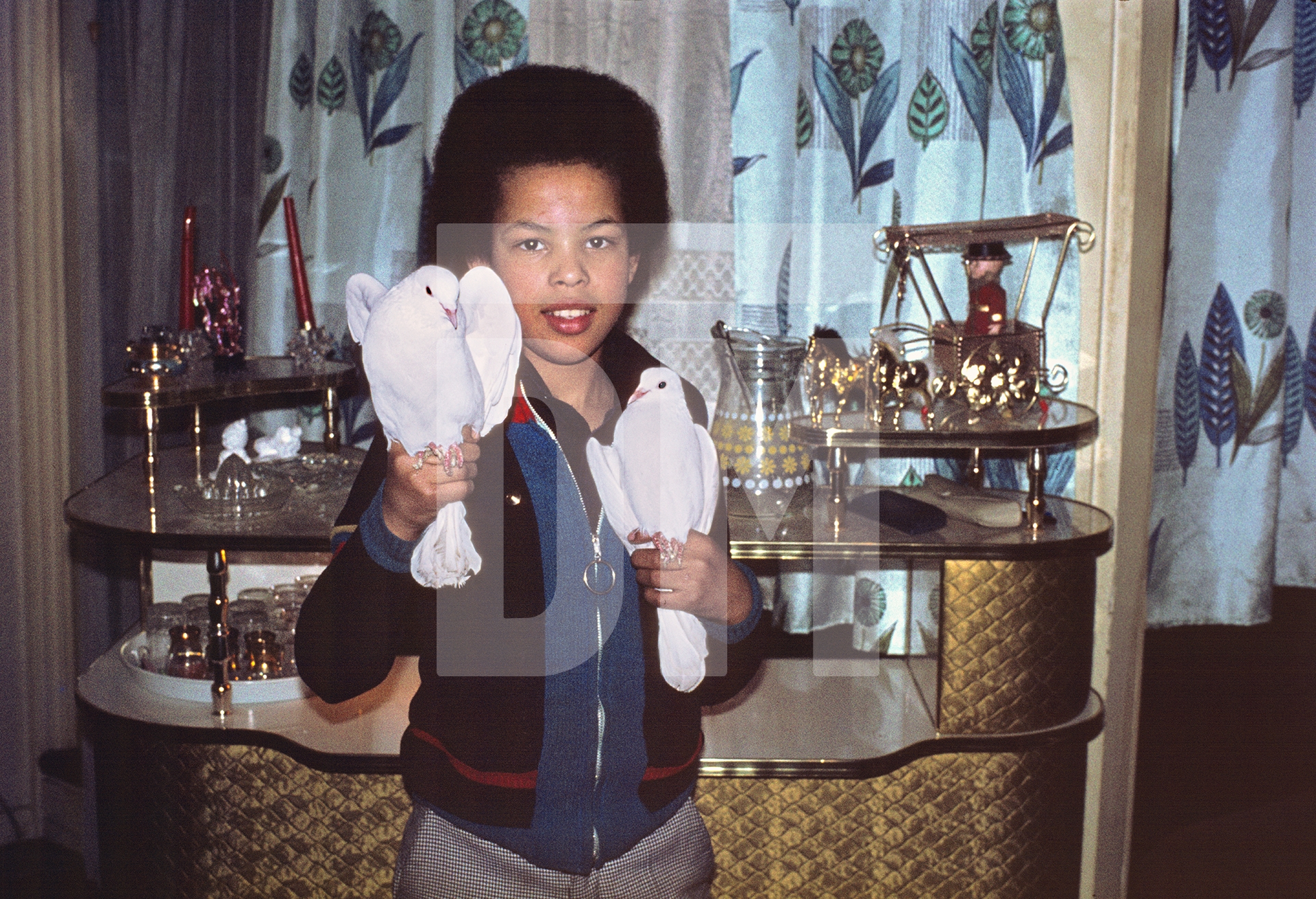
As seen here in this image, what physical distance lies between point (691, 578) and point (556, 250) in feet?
0.97

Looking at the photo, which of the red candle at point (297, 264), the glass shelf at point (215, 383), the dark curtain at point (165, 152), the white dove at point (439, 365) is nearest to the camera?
the white dove at point (439, 365)

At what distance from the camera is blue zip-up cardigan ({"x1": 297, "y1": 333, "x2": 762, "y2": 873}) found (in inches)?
36.5

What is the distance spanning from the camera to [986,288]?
1.27 m

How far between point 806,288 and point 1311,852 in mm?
1109

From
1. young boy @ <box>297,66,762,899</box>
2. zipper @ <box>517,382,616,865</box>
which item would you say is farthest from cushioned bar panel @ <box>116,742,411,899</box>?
zipper @ <box>517,382,616,865</box>

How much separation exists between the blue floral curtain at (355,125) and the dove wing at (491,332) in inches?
24.9

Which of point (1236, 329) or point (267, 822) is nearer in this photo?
point (267, 822)

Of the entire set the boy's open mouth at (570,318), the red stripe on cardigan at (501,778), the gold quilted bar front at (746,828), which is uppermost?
the boy's open mouth at (570,318)

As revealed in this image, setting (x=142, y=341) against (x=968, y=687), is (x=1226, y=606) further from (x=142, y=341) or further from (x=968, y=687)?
(x=142, y=341)

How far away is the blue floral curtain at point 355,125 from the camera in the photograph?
141 cm

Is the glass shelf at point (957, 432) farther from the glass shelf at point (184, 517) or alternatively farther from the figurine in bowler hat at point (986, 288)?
the glass shelf at point (184, 517)

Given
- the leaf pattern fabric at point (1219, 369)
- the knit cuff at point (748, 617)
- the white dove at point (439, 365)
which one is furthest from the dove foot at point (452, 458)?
the leaf pattern fabric at point (1219, 369)

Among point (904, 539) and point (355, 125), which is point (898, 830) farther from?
point (355, 125)

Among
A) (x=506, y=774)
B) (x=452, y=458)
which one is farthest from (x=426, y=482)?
(x=506, y=774)
